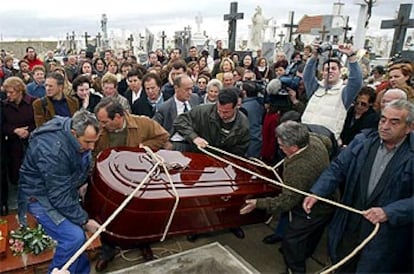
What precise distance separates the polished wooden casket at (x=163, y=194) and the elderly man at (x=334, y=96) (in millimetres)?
1044

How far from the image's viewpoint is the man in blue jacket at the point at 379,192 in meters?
2.25

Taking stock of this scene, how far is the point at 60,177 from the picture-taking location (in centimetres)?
243

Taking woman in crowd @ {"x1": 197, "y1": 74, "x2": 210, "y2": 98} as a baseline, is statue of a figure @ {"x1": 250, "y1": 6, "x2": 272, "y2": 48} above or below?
above

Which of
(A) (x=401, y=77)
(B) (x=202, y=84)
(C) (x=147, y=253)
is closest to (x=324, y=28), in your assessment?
(B) (x=202, y=84)

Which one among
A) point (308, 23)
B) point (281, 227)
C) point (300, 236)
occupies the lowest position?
point (281, 227)

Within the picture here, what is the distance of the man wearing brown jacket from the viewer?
3.76 meters

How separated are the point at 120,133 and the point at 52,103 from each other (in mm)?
1193

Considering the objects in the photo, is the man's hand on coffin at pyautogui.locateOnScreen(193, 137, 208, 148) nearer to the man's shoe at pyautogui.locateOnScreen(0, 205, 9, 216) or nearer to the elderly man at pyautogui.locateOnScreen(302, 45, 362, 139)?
the elderly man at pyautogui.locateOnScreen(302, 45, 362, 139)

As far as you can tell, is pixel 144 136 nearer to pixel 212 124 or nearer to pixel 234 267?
pixel 212 124

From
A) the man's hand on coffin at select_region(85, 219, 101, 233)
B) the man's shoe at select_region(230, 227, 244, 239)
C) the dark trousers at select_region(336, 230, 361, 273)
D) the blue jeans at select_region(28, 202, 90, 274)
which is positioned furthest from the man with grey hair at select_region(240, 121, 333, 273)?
the blue jeans at select_region(28, 202, 90, 274)

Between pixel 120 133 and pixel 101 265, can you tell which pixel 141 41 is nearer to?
pixel 120 133

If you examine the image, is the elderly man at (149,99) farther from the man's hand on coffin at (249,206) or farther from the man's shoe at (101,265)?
the man's hand on coffin at (249,206)

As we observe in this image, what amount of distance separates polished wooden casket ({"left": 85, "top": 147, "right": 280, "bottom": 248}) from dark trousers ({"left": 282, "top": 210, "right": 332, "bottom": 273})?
297 mm

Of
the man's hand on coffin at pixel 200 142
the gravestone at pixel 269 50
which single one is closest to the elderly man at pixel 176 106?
the man's hand on coffin at pixel 200 142
